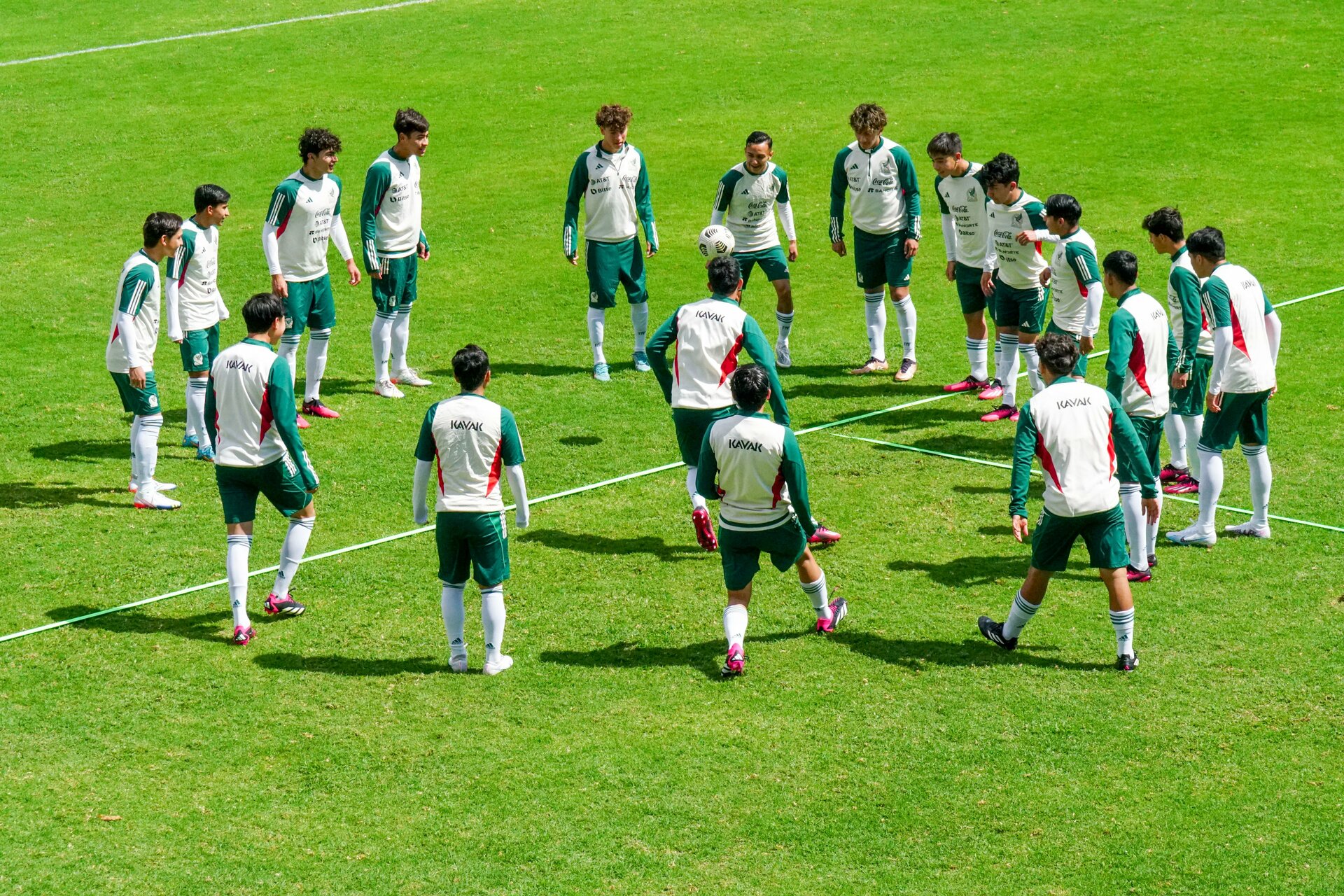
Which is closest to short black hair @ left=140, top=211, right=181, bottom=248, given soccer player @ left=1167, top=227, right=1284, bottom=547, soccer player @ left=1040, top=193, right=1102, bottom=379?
soccer player @ left=1040, top=193, right=1102, bottom=379

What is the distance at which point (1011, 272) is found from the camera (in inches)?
534

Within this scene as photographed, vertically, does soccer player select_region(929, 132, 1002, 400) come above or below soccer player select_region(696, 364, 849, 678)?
above

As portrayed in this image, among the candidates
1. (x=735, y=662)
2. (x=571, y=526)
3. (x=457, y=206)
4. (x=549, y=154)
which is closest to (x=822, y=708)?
(x=735, y=662)

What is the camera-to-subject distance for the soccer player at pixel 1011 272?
13.2m

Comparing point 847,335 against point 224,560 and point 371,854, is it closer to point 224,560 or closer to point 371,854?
point 224,560

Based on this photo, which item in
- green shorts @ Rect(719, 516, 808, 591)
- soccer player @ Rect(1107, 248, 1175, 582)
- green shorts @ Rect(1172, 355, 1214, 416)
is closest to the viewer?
green shorts @ Rect(719, 516, 808, 591)

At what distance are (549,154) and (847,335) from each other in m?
8.83

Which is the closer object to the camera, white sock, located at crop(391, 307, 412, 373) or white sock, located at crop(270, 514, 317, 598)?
white sock, located at crop(270, 514, 317, 598)

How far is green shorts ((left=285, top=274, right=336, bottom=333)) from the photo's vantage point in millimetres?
14078

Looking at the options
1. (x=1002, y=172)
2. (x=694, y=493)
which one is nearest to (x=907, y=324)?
(x=1002, y=172)

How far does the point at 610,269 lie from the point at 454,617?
23.1ft

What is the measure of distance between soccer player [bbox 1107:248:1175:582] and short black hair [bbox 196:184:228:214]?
295 inches

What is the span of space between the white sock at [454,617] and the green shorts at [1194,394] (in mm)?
6065

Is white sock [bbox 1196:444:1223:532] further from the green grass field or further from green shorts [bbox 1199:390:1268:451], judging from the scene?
the green grass field
